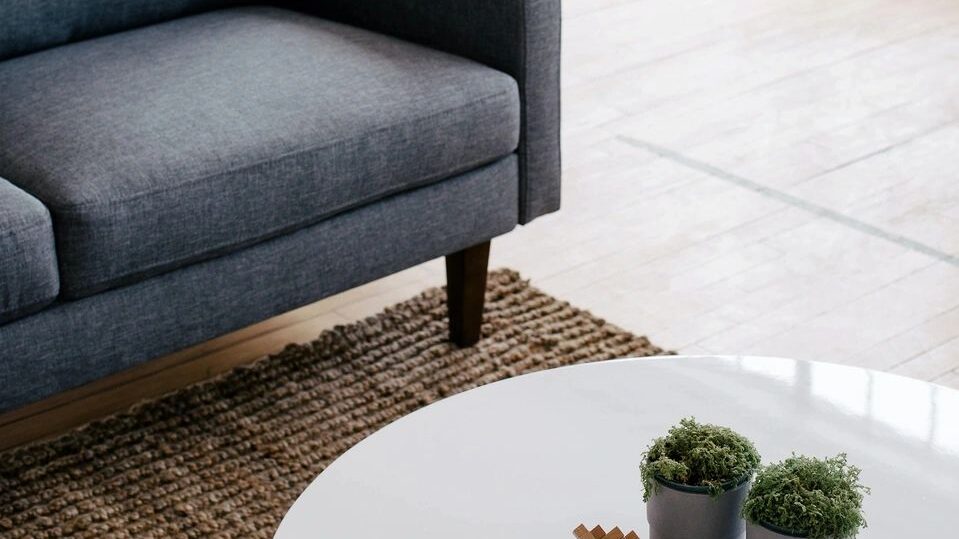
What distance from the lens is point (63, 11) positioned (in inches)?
88.7

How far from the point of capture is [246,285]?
1921mm

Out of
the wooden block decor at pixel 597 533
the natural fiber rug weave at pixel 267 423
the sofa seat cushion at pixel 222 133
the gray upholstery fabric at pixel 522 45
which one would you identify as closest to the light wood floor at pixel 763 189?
the natural fiber rug weave at pixel 267 423

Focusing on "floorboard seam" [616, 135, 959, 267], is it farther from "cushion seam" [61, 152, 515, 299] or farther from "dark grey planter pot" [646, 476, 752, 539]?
"dark grey planter pot" [646, 476, 752, 539]

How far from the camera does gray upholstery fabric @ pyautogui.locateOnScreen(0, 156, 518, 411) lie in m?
1.76

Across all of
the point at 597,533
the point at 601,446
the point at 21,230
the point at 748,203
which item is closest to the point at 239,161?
the point at 21,230

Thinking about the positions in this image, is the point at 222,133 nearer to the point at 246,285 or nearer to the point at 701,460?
the point at 246,285

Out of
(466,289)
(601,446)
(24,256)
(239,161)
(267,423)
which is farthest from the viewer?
(466,289)

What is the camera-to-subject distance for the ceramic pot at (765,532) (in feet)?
3.33

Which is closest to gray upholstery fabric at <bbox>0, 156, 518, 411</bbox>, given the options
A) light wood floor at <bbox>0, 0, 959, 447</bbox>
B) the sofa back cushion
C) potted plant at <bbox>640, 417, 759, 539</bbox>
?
light wood floor at <bbox>0, 0, 959, 447</bbox>

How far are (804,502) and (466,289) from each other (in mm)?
1253

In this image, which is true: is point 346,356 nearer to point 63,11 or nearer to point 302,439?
point 302,439

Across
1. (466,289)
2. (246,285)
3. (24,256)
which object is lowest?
(466,289)

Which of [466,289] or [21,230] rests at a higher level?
[21,230]

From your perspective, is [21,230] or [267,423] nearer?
[21,230]
